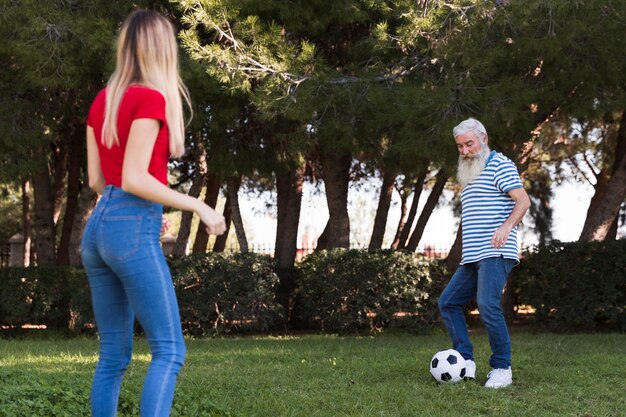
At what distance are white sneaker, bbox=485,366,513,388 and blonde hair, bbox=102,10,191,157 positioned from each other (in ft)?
11.1

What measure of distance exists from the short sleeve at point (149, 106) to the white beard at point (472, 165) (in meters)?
3.20

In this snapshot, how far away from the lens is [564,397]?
556cm

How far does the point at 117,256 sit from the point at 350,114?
675cm

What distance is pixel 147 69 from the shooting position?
329 centimetres

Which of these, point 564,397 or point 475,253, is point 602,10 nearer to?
point 475,253

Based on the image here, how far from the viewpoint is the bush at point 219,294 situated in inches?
444

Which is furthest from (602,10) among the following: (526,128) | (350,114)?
(350,114)

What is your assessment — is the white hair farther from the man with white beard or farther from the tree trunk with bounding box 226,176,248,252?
the tree trunk with bounding box 226,176,248,252

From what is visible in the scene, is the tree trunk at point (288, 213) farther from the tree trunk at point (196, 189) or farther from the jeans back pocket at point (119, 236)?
the jeans back pocket at point (119, 236)

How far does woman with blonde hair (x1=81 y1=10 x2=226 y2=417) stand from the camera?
319cm

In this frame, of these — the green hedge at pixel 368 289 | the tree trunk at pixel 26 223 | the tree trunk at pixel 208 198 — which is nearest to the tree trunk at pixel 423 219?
the green hedge at pixel 368 289

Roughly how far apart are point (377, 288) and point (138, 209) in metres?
8.20

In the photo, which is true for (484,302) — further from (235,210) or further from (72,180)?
(72,180)

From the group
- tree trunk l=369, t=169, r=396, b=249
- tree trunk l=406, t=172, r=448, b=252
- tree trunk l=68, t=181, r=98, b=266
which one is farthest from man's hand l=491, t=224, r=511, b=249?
tree trunk l=406, t=172, r=448, b=252
